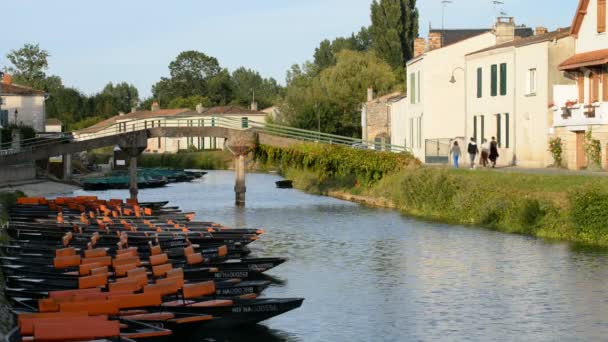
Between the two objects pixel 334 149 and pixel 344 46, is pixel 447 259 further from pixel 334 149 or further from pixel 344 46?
pixel 344 46

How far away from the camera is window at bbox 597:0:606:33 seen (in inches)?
2014

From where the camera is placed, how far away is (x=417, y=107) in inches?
2859

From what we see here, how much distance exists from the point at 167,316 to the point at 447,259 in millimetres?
16585

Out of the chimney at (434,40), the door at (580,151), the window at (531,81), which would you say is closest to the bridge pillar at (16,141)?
the chimney at (434,40)

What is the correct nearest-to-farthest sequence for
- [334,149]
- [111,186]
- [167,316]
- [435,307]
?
[167,316] → [435,307] → [334,149] → [111,186]

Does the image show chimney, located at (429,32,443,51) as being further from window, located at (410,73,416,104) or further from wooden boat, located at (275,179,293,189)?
wooden boat, located at (275,179,293,189)

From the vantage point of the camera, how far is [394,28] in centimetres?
11438

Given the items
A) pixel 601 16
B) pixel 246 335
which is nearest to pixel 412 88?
pixel 601 16

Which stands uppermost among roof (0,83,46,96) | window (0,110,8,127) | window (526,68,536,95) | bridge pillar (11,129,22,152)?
roof (0,83,46,96)

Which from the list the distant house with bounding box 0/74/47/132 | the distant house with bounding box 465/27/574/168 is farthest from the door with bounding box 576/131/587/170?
the distant house with bounding box 0/74/47/132

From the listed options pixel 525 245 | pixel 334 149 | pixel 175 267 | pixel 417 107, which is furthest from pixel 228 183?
pixel 175 267

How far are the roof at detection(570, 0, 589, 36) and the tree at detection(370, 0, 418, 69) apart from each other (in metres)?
60.1

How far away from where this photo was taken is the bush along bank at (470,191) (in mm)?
38312

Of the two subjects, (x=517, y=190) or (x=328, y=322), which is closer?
(x=328, y=322)
